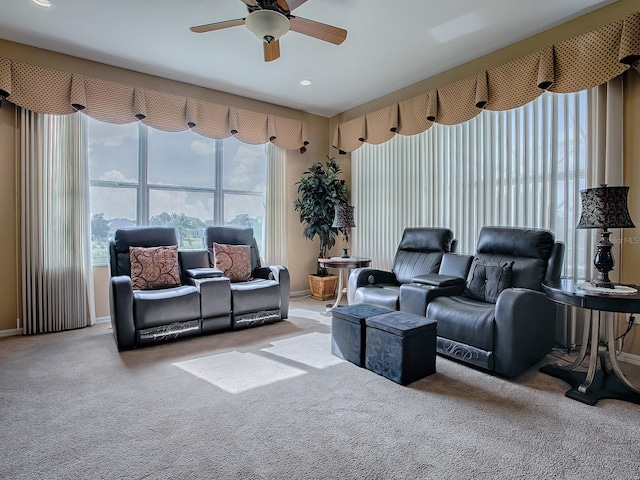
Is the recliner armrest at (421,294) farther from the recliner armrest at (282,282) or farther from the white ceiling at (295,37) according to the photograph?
the white ceiling at (295,37)

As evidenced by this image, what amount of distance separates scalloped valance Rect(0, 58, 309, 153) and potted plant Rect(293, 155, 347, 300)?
2.01ft

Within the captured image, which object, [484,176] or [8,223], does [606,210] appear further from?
[8,223]

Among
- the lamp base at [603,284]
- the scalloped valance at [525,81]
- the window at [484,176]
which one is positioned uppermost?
the scalloped valance at [525,81]

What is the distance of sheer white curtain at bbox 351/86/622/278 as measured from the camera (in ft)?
10.1

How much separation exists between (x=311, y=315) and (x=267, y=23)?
3116 mm

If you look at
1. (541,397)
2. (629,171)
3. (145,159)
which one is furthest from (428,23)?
(145,159)

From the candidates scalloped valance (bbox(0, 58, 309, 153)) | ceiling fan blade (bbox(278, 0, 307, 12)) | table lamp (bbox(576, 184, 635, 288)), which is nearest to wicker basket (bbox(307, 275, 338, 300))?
scalloped valance (bbox(0, 58, 309, 153))

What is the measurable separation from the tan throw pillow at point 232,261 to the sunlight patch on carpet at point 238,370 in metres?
1.27

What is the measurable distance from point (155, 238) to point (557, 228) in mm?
3988

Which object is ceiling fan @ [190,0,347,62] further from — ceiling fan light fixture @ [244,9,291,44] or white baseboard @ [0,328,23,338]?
white baseboard @ [0,328,23,338]

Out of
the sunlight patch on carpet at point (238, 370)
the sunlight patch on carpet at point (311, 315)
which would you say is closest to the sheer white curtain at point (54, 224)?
the sunlight patch on carpet at point (238, 370)

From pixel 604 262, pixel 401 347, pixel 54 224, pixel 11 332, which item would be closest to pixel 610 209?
pixel 604 262

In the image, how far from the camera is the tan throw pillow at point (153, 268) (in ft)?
11.9

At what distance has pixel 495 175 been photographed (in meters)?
3.70
